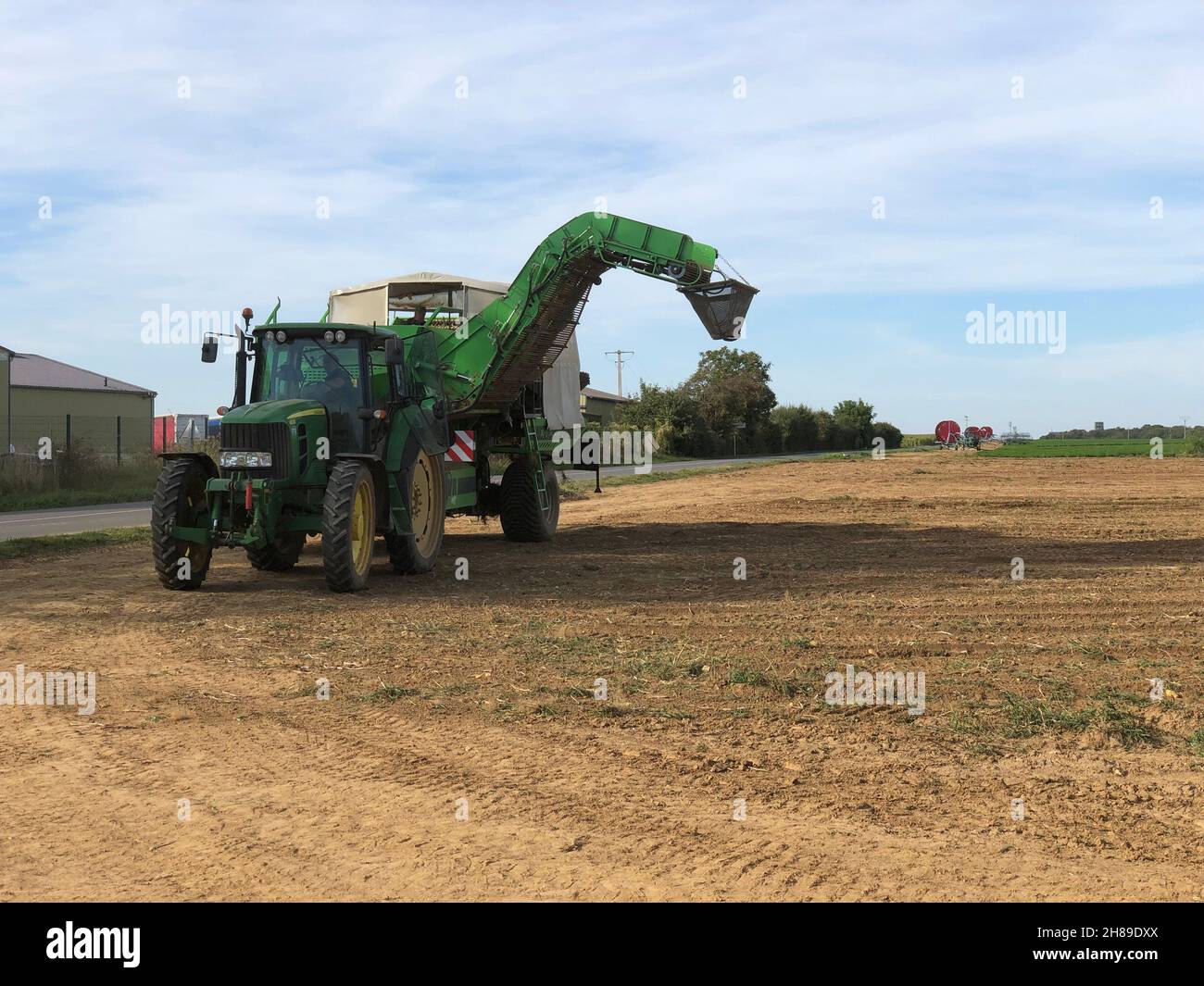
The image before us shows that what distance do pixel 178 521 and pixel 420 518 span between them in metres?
2.98

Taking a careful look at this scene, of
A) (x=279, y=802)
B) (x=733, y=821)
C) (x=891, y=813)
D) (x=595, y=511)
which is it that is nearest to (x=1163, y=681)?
(x=891, y=813)

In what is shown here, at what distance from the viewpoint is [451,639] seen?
31.6ft

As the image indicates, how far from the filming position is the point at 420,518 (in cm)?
1423

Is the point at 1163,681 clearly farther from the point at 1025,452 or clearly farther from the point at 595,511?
the point at 1025,452

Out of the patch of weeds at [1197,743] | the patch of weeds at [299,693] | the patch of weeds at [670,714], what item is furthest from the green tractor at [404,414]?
the patch of weeds at [1197,743]

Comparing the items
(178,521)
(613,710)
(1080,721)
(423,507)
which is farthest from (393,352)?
(1080,721)

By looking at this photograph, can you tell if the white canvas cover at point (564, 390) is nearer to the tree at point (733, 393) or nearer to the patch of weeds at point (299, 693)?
the patch of weeds at point (299, 693)

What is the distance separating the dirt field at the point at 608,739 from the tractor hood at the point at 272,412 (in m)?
1.75

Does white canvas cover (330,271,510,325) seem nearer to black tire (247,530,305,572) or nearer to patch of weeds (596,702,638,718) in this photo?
black tire (247,530,305,572)

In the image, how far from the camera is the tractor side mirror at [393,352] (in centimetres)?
1272

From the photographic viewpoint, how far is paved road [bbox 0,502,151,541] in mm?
19078

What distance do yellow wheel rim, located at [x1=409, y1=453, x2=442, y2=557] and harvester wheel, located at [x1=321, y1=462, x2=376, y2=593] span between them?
1.62m

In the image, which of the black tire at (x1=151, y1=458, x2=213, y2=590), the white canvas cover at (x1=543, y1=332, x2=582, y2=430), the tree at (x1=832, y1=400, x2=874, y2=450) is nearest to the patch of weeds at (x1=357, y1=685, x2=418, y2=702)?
the black tire at (x1=151, y1=458, x2=213, y2=590)

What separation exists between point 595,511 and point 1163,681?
16874 mm
